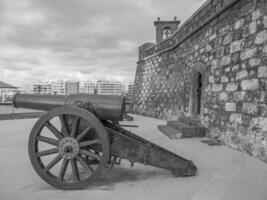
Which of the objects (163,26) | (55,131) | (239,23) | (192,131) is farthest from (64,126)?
(163,26)

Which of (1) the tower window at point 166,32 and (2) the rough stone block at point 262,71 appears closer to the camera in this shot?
(2) the rough stone block at point 262,71

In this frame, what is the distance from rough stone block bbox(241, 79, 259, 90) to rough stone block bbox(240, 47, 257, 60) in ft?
1.52

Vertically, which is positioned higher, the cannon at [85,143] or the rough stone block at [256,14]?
the rough stone block at [256,14]

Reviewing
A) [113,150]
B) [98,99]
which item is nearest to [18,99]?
[98,99]

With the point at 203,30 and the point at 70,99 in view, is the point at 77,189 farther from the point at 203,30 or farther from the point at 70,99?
the point at 203,30

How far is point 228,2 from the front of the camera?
4.62 metres

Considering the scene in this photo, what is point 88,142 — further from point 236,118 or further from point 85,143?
point 236,118

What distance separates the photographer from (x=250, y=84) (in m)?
3.68

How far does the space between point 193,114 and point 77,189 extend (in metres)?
5.15

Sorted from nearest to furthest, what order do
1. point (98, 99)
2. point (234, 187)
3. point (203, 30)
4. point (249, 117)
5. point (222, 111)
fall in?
point (234, 187) < point (98, 99) < point (249, 117) < point (222, 111) < point (203, 30)

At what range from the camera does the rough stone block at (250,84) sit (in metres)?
3.54

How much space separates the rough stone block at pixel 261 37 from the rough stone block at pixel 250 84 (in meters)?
0.67

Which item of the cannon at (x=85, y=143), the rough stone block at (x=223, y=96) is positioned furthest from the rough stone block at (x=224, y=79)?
the cannon at (x=85, y=143)

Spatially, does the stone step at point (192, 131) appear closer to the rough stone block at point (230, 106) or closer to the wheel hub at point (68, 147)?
the rough stone block at point (230, 106)
